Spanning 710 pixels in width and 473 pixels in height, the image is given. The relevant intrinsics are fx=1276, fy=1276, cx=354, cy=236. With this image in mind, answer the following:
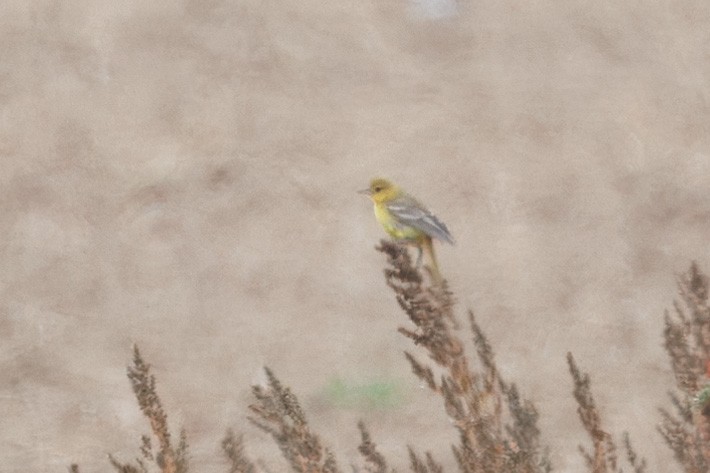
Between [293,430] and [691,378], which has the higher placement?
[691,378]

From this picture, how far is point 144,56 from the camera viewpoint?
12.3m

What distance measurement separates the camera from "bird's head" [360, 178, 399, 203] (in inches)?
319

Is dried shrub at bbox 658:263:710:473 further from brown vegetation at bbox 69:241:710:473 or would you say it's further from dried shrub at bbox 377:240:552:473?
dried shrub at bbox 377:240:552:473

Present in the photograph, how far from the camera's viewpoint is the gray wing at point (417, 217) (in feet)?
23.5

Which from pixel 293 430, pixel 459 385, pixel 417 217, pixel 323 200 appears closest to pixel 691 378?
pixel 459 385

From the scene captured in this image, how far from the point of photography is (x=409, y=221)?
7398mm

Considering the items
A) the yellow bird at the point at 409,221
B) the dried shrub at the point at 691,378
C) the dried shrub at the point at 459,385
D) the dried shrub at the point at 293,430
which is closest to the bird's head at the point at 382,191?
the yellow bird at the point at 409,221

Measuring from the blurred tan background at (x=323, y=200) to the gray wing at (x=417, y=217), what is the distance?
112 inches

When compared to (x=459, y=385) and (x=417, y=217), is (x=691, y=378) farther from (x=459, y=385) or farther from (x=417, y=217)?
(x=417, y=217)

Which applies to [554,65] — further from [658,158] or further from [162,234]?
[162,234]

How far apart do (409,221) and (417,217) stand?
0.20 ft

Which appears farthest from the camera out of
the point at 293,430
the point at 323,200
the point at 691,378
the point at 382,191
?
the point at 323,200

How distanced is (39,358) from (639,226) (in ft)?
17.5

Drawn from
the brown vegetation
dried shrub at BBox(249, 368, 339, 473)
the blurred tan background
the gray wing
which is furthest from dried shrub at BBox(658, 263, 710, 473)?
the blurred tan background
